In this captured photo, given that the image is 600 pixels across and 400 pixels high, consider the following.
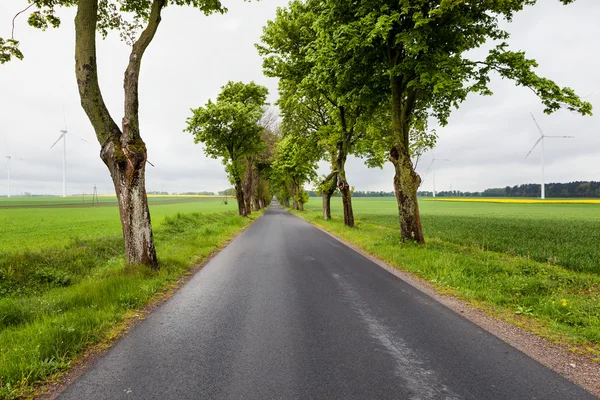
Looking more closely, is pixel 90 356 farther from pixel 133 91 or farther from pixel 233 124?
pixel 233 124

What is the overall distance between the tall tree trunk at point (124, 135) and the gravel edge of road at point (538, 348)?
24.2ft

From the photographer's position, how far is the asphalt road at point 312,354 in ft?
10.2

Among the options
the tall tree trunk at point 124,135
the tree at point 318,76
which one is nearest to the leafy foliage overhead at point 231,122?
the tree at point 318,76

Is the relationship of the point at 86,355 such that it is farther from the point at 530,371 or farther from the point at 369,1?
the point at 369,1

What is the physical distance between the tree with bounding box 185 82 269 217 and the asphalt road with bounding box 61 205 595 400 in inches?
854

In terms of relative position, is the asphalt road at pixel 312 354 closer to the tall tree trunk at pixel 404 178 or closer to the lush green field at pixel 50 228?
the tall tree trunk at pixel 404 178

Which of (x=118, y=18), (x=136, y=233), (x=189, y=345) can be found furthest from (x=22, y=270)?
(x=118, y=18)

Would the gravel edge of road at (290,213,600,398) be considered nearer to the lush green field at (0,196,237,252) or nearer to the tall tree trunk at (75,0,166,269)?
the tall tree trunk at (75,0,166,269)

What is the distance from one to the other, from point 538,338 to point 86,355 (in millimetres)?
6288

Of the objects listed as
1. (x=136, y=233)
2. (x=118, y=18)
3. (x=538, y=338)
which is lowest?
(x=538, y=338)

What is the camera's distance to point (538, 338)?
447 cm

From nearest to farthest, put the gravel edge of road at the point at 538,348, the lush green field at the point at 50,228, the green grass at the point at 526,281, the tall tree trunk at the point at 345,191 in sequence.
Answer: the gravel edge of road at the point at 538,348 < the green grass at the point at 526,281 < the lush green field at the point at 50,228 < the tall tree trunk at the point at 345,191

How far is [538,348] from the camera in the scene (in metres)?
4.15

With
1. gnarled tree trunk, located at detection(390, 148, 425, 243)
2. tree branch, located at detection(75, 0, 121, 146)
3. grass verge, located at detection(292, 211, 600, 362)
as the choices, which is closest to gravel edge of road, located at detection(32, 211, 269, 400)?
tree branch, located at detection(75, 0, 121, 146)
